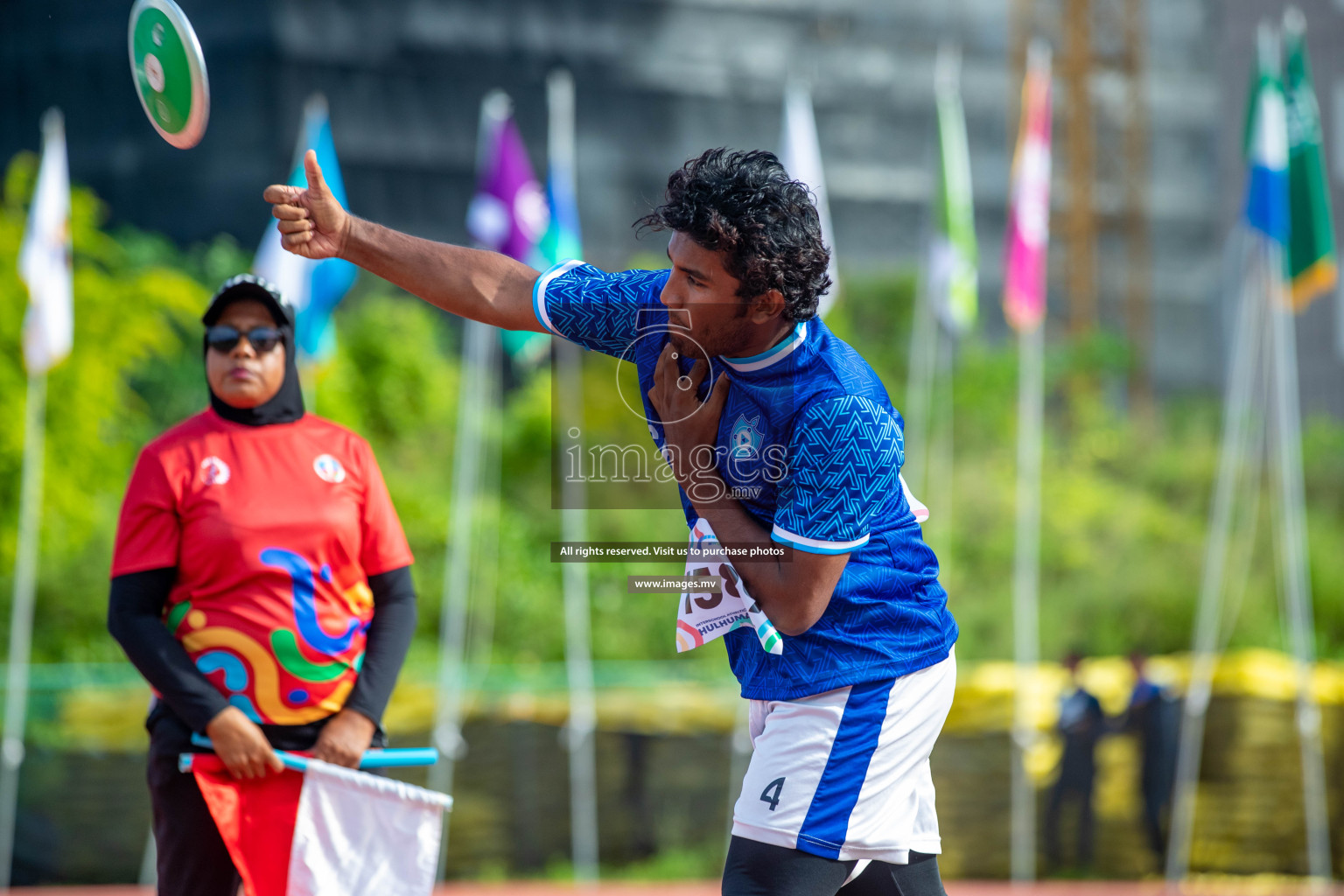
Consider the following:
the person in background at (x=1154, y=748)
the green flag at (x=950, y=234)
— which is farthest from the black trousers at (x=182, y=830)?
the green flag at (x=950, y=234)

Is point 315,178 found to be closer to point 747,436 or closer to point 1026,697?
point 747,436

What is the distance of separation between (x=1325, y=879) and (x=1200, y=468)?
9.59 meters

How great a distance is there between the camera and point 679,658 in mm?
11680

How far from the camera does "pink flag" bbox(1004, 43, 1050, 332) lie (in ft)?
29.8

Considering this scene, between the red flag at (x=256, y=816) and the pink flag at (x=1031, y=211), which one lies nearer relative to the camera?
the red flag at (x=256, y=816)

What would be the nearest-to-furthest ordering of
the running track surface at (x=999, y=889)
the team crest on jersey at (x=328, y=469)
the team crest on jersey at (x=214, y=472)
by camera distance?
the team crest on jersey at (x=214, y=472), the team crest on jersey at (x=328, y=469), the running track surface at (x=999, y=889)

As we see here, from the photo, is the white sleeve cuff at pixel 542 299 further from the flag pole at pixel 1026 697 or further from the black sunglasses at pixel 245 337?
the flag pole at pixel 1026 697

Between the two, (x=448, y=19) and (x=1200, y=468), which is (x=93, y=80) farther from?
(x=1200, y=468)

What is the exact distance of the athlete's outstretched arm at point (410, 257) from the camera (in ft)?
8.39

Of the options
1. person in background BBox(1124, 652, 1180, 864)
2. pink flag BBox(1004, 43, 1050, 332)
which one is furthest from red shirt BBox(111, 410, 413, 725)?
pink flag BBox(1004, 43, 1050, 332)

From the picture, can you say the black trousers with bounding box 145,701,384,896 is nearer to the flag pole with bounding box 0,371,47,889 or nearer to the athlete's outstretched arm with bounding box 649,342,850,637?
the athlete's outstretched arm with bounding box 649,342,850,637

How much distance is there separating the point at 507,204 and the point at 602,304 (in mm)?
6182

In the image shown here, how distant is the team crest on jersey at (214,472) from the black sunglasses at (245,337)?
0.29 m

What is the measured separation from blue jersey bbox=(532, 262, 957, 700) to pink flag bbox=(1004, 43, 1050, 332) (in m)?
6.99
